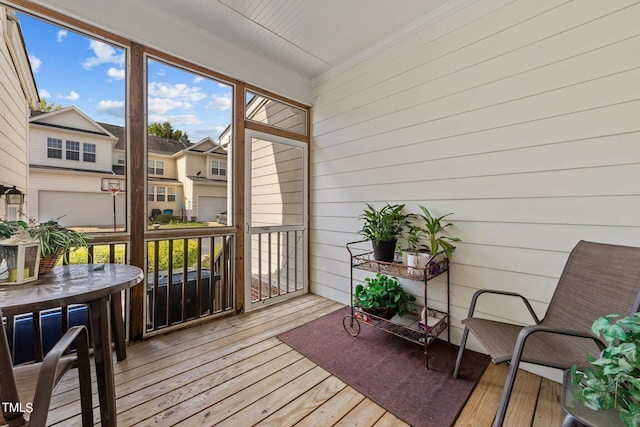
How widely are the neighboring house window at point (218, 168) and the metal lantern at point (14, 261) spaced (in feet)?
5.01

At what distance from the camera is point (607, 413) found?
925mm

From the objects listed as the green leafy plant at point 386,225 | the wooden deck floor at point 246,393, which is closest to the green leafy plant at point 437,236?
the green leafy plant at point 386,225

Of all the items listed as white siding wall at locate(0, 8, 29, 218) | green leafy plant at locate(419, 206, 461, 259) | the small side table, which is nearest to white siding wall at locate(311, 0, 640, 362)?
green leafy plant at locate(419, 206, 461, 259)

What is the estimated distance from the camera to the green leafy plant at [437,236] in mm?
2213

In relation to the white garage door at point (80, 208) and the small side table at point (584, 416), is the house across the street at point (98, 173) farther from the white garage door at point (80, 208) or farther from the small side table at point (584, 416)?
the small side table at point (584, 416)

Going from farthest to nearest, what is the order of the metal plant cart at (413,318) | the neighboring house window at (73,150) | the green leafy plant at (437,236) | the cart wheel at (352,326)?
the cart wheel at (352,326) → the green leafy plant at (437,236) → the metal plant cart at (413,318) → the neighboring house window at (73,150)

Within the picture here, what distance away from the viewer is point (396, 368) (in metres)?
1.96

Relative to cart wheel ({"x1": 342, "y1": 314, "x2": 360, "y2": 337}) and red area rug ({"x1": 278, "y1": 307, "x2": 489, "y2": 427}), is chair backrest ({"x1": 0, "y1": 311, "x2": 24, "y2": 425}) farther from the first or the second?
cart wheel ({"x1": 342, "y1": 314, "x2": 360, "y2": 337})

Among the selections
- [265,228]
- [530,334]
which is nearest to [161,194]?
[265,228]

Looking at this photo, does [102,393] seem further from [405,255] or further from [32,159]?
[405,255]

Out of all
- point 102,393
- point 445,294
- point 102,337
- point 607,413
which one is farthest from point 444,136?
point 102,393

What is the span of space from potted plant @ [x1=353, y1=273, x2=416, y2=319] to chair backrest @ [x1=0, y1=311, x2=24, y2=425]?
6.97 ft

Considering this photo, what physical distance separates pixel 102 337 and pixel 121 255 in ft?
3.53

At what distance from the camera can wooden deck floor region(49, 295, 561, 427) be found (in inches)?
58.7
